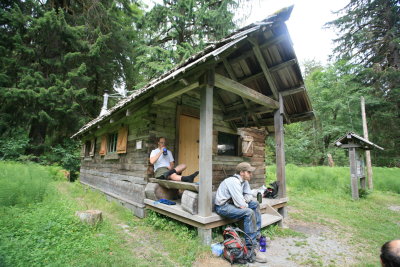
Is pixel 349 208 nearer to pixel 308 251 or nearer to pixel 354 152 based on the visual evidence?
pixel 354 152

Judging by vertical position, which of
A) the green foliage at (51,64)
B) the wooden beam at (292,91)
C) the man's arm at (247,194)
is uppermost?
the green foliage at (51,64)

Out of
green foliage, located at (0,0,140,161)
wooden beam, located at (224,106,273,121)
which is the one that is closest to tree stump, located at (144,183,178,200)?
wooden beam, located at (224,106,273,121)

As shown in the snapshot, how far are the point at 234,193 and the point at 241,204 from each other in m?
0.21

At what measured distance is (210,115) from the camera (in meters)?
3.60

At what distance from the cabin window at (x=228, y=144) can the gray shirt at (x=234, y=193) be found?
2848mm

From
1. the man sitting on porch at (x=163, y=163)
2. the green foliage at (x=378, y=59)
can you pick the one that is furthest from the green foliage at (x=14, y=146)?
the green foliage at (x=378, y=59)

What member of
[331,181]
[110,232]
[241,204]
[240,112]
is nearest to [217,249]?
[241,204]

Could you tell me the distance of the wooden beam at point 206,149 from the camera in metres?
3.41

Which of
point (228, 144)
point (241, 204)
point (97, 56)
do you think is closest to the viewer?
point (241, 204)

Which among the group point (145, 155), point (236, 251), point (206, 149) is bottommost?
point (236, 251)

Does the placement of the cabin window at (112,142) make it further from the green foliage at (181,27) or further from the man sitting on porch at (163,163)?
the green foliage at (181,27)

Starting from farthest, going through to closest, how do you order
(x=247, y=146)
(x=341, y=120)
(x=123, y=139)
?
(x=341, y=120) < (x=247, y=146) < (x=123, y=139)

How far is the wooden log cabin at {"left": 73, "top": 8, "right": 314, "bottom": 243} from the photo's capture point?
3.49 metres

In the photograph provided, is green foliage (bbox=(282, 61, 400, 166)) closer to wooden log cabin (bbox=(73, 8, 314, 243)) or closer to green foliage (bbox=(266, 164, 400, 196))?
green foliage (bbox=(266, 164, 400, 196))
